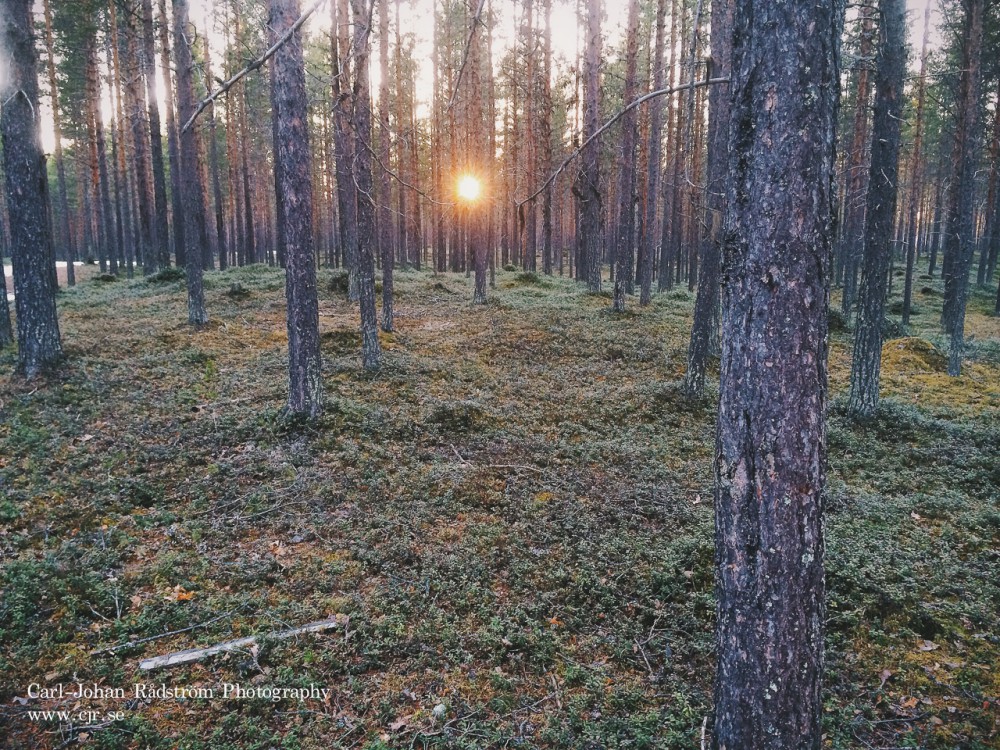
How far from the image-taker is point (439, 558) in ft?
17.6

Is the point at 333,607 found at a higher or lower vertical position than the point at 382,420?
lower

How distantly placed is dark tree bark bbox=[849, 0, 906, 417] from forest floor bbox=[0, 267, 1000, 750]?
87 centimetres

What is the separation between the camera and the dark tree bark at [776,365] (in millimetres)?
2342

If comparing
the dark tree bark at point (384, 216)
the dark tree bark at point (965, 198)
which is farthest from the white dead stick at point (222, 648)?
the dark tree bark at point (965, 198)

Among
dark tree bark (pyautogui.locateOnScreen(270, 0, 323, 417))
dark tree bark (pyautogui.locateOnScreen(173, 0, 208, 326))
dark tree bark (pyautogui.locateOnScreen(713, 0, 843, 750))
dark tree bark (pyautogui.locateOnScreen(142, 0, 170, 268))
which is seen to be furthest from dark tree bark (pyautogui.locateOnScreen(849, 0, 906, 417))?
dark tree bark (pyautogui.locateOnScreen(142, 0, 170, 268))

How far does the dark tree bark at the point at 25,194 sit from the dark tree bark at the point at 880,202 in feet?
43.6

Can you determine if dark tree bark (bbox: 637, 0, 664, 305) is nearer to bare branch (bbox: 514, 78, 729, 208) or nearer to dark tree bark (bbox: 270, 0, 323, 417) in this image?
dark tree bark (bbox: 270, 0, 323, 417)

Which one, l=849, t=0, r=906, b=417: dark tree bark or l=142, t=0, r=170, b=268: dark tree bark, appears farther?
l=142, t=0, r=170, b=268: dark tree bark

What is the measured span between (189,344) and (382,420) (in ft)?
21.4

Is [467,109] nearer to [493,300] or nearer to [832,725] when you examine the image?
[493,300]

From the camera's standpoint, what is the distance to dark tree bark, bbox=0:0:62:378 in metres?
8.98

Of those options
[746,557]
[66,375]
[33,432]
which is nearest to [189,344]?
[66,375]

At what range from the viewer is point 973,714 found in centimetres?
360

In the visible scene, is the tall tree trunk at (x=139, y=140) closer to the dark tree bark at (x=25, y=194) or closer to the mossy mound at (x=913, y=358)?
the dark tree bark at (x=25, y=194)
